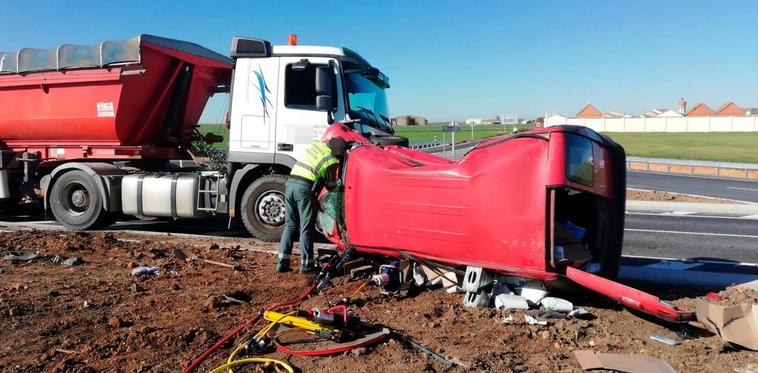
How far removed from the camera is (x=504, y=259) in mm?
4754

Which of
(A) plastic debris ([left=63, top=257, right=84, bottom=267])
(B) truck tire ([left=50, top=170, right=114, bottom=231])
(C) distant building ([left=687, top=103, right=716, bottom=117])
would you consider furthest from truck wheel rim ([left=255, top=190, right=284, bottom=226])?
(C) distant building ([left=687, top=103, right=716, bottom=117])

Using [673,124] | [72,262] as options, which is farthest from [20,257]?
[673,124]

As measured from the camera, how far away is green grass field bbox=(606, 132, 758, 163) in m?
37.0

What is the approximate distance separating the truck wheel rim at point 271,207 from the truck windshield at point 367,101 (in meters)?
1.60

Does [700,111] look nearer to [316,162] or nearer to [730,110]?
[730,110]

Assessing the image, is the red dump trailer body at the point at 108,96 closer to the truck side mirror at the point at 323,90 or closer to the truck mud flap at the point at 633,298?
the truck side mirror at the point at 323,90

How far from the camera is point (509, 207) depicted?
4.67 metres

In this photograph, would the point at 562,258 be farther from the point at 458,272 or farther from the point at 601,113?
the point at 601,113

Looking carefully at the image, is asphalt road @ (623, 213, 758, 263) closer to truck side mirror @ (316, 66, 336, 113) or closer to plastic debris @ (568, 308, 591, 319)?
plastic debris @ (568, 308, 591, 319)

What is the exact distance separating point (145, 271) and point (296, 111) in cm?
286

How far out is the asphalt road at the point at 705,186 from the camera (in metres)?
17.8

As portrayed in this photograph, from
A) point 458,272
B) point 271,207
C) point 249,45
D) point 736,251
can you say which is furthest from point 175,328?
point 736,251

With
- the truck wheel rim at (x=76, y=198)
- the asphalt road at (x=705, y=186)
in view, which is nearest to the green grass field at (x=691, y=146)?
the asphalt road at (x=705, y=186)

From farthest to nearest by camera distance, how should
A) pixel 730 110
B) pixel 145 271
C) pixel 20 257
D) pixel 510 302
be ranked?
pixel 730 110
pixel 20 257
pixel 145 271
pixel 510 302
